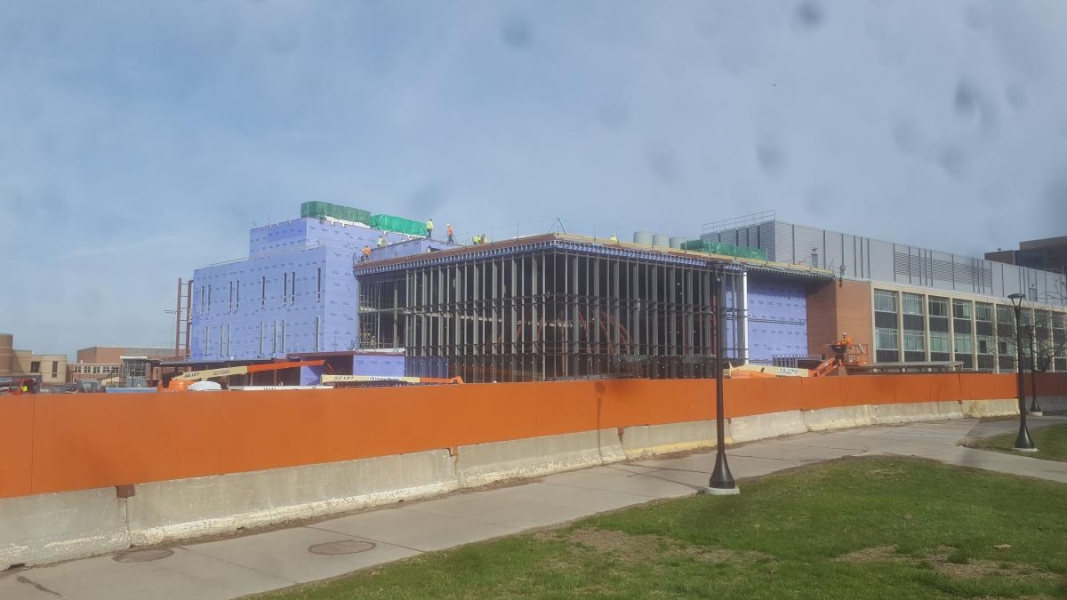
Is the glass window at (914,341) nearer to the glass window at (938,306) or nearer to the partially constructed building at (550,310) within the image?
the glass window at (938,306)

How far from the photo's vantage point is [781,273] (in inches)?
2100

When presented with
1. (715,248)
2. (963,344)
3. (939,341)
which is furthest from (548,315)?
(963,344)

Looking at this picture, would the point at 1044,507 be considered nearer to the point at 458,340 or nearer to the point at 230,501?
the point at 230,501

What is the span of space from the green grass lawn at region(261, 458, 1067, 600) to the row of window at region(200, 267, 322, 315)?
37.1 metres

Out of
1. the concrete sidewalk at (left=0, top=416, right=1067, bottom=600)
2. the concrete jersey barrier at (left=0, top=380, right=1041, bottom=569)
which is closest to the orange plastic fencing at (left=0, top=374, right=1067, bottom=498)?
the concrete jersey barrier at (left=0, top=380, right=1041, bottom=569)

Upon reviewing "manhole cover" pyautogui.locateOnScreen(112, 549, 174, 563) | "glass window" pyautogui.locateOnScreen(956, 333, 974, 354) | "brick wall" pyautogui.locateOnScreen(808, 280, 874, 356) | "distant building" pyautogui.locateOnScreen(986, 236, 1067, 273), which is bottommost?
"manhole cover" pyautogui.locateOnScreen(112, 549, 174, 563)

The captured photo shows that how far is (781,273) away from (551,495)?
139 feet

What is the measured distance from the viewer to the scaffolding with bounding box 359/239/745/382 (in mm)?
41688

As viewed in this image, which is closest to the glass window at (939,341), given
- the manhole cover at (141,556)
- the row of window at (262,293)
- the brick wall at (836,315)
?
the brick wall at (836,315)

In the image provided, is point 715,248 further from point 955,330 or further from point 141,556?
point 141,556

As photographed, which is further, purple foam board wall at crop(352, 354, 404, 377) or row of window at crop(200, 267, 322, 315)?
row of window at crop(200, 267, 322, 315)

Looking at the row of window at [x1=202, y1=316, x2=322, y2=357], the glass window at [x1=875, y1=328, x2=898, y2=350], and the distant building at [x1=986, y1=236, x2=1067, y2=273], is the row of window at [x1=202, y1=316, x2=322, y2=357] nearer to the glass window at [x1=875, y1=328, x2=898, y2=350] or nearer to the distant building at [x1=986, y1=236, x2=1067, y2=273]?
the glass window at [x1=875, y1=328, x2=898, y2=350]

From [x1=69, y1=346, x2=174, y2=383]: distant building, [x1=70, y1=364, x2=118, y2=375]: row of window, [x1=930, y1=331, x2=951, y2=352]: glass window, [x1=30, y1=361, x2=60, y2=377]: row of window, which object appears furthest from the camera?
[x1=69, y1=346, x2=174, y2=383]: distant building

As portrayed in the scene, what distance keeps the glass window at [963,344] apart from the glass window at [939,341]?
2.03 meters
